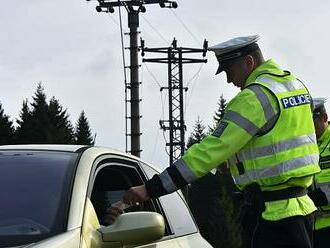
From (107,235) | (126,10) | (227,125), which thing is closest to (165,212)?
(227,125)

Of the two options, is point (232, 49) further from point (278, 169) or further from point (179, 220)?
point (179, 220)

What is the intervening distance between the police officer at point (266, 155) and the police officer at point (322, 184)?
7.53ft

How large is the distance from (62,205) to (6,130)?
52.3 m

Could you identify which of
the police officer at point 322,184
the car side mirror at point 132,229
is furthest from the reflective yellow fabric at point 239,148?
the police officer at point 322,184

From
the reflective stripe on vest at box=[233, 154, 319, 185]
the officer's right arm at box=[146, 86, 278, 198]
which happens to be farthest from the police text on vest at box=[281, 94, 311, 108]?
the reflective stripe on vest at box=[233, 154, 319, 185]

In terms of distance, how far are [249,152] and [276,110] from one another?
27cm

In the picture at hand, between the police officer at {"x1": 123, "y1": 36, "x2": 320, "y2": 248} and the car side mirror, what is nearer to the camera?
the car side mirror

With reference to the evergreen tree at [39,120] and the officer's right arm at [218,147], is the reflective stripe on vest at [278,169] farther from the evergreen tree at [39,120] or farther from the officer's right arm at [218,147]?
the evergreen tree at [39,120]

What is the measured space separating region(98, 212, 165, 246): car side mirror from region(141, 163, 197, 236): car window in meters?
1.23

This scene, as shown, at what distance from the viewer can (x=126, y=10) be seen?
3441cm

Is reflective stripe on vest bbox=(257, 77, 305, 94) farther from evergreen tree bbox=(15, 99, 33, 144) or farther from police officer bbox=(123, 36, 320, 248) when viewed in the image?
evergreen tree bbox=(15, 99, 33, 144)

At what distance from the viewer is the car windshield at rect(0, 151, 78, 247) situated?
11.9ft

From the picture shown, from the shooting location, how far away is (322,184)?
276 inches

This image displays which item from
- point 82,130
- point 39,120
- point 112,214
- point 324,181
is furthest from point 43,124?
point 112,214
